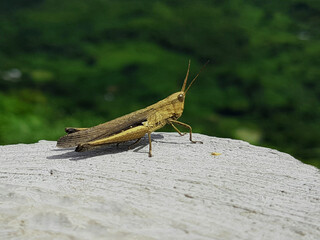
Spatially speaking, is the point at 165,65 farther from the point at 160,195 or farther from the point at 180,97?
the point at 160,195

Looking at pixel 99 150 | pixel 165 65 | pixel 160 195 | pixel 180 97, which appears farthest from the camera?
pixel 165 65

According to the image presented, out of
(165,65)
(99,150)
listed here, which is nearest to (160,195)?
(99,150)

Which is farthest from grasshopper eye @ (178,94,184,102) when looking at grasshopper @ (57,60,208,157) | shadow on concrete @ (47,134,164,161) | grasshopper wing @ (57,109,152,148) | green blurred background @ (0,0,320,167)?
green blurred background @ (0,0,320,167)

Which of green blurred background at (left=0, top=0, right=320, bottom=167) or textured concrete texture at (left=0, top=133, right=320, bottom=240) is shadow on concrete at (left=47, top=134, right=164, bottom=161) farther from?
green blurred background at (left=0, top=0, right=320, bottom=167)

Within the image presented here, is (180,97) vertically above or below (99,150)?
above

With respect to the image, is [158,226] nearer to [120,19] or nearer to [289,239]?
[289,239]

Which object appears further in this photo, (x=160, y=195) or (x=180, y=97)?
(x=180, y=97)

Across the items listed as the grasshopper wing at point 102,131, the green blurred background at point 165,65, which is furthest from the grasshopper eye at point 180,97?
the green blurred background at point 165,65
